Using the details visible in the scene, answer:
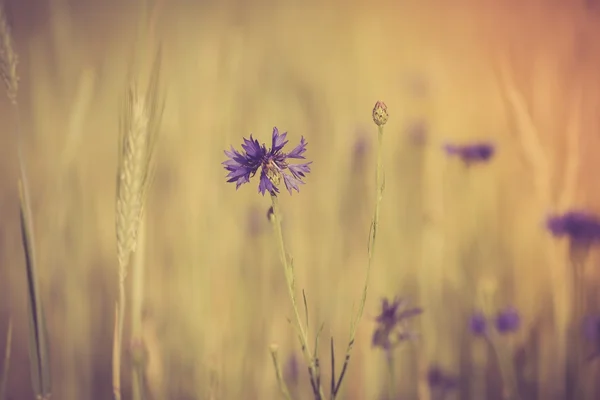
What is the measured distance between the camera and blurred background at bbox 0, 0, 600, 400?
3.40 ft

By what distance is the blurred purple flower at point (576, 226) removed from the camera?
1.02 metres

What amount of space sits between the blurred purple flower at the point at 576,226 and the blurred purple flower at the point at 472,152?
0.25 meters

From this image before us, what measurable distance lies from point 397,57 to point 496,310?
179 centimetres

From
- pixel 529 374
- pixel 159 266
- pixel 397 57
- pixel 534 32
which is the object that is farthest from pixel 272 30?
pixel 529 374

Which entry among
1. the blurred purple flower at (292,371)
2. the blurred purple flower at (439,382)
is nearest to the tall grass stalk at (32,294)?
the blurred purple flower at (292,371)

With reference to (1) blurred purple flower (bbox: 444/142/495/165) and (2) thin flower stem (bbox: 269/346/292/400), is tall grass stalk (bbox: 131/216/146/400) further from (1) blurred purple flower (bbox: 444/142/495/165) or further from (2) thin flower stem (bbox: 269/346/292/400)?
(1) blurred purple flower (bbox: 444/142/495/165)

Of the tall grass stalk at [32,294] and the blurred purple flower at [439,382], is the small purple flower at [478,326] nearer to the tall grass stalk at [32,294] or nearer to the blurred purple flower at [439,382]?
the blurred purple flower at [439,382]

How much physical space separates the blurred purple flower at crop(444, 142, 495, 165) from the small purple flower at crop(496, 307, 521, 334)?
0.40m

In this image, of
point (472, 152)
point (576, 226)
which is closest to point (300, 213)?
point (472, 152)

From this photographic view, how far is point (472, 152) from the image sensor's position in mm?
1327

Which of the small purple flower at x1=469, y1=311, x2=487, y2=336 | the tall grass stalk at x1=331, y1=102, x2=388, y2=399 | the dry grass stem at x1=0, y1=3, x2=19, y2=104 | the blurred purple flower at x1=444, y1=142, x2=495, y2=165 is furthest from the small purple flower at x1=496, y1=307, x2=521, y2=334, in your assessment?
the dry grass stem at x1=0, y1=3, x2=19, y2=104

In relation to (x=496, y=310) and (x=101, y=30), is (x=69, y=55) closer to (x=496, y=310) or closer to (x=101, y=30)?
(x=496, y=310)

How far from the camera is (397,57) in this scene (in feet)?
8.88

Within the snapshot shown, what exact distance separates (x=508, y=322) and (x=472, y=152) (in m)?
0.45
